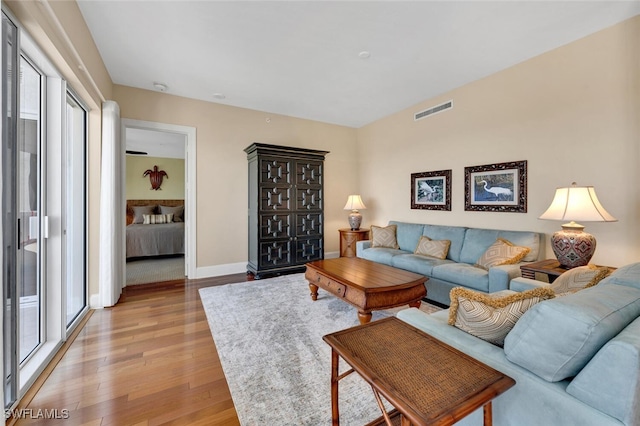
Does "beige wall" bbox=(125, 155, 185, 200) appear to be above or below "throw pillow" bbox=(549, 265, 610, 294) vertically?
above

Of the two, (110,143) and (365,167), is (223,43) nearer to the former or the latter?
(110,143)

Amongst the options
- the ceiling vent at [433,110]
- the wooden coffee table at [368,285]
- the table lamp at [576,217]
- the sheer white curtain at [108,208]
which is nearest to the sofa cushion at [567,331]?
the wooden coffee table at [368,285]

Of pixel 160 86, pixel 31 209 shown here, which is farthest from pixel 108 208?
pixel 160 86

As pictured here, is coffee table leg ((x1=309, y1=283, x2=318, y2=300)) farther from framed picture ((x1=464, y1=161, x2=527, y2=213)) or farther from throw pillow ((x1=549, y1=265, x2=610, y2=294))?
framed picture ((x1=464, y1=161, x2=527, y2=213))

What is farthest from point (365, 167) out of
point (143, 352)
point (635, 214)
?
point (143, 352)

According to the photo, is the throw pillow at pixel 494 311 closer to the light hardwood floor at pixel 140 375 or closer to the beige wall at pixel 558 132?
the light hardwood floor at pixel 140 375

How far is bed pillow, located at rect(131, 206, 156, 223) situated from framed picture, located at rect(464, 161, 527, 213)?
7284 millimetres

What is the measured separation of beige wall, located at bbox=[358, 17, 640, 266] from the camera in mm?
2510

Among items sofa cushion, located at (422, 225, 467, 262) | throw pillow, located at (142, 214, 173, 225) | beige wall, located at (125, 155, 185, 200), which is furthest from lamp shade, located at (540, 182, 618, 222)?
beige wall, located at (125, 155, 185, 200)

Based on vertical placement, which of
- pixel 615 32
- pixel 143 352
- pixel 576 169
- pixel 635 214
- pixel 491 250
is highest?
pixel 615 32

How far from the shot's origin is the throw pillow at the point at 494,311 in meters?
1.19

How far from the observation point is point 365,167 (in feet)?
18.9

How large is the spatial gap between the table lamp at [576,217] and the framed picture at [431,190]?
63.8 inches

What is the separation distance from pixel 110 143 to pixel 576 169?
200 inches
